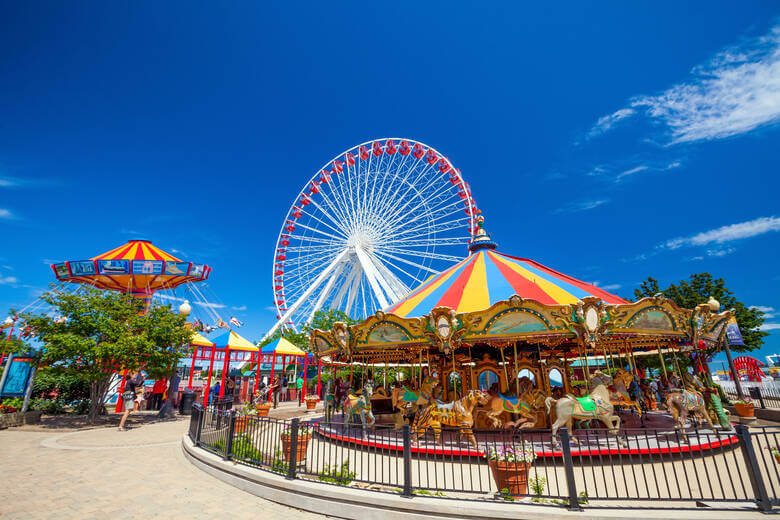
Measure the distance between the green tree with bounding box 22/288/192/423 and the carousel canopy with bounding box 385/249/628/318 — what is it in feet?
29.9

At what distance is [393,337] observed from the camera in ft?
33.1

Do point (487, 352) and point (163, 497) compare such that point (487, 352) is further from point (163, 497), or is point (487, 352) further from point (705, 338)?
point (163, 497)

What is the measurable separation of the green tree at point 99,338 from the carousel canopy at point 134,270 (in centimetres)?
862

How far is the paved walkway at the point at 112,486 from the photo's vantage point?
4.86 meters

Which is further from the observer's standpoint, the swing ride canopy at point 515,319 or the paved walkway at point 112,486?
the swing ride canopy at point 515,319

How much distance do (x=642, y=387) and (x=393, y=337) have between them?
842cm

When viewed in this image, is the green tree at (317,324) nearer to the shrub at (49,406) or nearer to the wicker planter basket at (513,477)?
the shrub at (49,406)

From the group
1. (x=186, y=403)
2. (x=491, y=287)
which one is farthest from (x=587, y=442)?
(x=186, y=403)

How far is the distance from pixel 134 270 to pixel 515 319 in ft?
74.6

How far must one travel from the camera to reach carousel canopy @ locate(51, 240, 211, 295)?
22438 mm

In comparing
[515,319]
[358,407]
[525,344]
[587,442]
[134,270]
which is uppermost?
[134,270]

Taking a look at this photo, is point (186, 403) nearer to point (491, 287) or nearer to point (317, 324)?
point (317, 324)

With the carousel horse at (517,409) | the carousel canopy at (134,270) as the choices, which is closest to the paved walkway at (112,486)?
the carousel horse at (517,409)

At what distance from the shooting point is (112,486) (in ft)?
19.4
